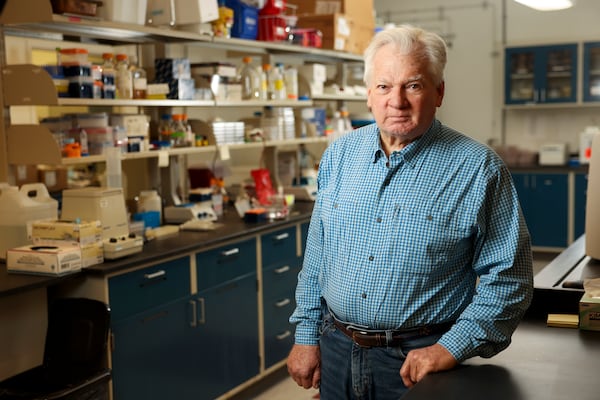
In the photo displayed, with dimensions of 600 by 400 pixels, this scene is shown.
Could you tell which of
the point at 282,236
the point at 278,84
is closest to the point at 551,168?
the point at 278,84

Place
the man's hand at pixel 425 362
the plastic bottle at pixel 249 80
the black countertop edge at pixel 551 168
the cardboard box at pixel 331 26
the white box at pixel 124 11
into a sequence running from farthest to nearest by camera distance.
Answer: the black countertop edge at pixel 551 168 < the cardboard box at pixel 331 26 < the plastic bottle at pixel 249 80 < the white box at pixel 124 11 < the man's hand at pixel 425 362

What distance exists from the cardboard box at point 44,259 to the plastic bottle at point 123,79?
975 millimetres

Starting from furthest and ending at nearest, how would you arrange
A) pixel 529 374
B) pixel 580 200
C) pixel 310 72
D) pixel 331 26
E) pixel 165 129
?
pixel 580 200 < pixel 331 26 < pixel 310 72 < pixel 165 129 < pixel 529 374

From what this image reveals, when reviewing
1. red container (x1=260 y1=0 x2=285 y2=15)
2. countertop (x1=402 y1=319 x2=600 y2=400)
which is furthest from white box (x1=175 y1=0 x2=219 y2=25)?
countertop (x1=402 y1=319 x2=600 y2=400)

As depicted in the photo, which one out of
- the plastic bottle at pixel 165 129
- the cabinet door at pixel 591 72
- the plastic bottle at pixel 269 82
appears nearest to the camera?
the plastic bottle at pixel 165 129

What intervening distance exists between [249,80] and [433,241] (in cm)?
305

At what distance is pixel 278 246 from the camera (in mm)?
4277

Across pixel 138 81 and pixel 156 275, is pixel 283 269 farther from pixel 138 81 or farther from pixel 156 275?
pixel 138 81

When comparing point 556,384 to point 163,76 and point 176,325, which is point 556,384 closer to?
point 176,325

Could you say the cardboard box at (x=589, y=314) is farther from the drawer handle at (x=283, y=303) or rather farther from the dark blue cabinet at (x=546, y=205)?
the dark blue cabinet at (x=546, y=205)

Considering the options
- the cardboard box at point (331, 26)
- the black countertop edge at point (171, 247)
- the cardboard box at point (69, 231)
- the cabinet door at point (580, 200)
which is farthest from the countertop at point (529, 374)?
the cabinet door at point (580, 200)

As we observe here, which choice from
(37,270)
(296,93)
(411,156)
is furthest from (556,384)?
(296,93)

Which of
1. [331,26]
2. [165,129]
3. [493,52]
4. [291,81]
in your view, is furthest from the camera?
[493,52]

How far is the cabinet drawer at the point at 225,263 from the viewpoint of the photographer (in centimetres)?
363
